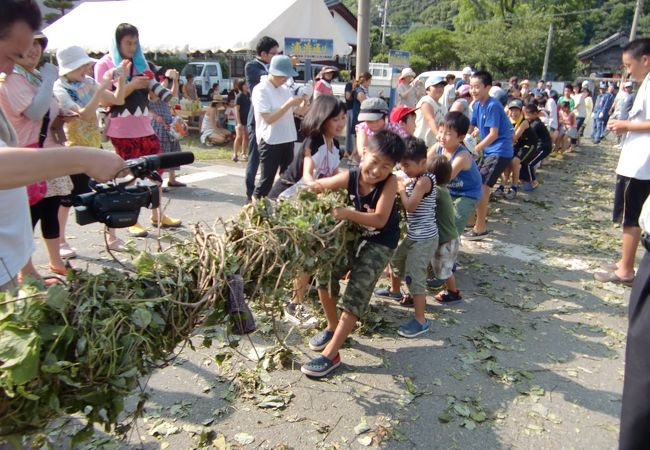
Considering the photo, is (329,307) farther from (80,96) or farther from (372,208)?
(80,96)

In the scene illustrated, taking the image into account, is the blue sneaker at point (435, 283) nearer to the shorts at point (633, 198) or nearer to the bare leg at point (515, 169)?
the shorts at point (633, 198)

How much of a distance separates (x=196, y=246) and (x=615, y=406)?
9.83ft

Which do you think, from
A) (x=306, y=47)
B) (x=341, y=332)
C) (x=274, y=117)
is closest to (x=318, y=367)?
(x=341, y=332)

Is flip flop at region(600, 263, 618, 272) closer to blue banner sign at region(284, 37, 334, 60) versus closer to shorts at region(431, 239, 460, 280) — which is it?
shorts at region(431, 239, 460, 280)

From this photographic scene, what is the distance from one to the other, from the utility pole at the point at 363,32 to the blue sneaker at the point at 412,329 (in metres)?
7.82

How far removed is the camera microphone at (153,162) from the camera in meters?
1.91

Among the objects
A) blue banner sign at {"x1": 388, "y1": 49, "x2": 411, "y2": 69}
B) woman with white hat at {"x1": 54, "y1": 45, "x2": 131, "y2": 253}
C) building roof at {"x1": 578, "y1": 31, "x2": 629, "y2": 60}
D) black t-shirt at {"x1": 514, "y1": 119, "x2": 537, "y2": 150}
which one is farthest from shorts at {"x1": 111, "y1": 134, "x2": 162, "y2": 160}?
building roof at {"x1": 578, "y1": 31, "x2": 629, "y2": 60}

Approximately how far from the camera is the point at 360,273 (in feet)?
11.2

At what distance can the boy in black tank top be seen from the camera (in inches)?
126

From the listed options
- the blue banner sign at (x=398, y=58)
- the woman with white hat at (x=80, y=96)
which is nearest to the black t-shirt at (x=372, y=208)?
the woman with white hat at (x=80, y=96)

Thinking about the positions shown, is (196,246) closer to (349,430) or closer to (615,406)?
(349,430)

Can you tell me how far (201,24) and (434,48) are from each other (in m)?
44.3

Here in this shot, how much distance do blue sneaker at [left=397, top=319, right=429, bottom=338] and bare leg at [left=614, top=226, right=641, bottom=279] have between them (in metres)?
2.68

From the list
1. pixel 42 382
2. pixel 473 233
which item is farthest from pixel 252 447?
pixel 473 233
